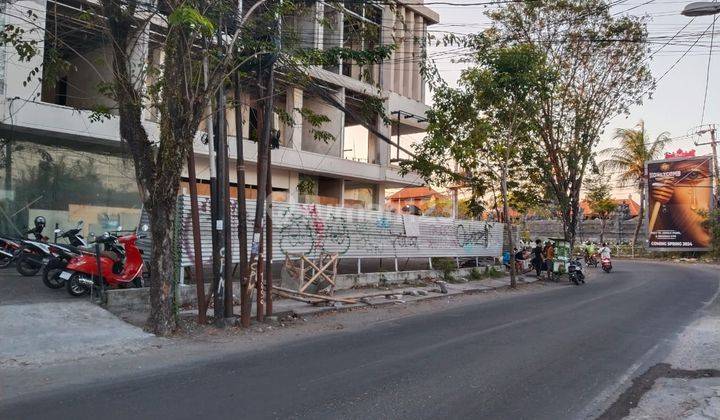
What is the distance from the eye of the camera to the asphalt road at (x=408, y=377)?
565cm

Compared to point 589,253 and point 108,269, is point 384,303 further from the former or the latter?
point 589,253

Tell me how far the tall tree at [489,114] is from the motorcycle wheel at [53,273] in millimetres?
11396

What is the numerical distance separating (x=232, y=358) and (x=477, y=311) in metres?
7.00

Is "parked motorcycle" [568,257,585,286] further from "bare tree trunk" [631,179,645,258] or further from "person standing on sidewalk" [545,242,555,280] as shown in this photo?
"bare tree trunk" [631,179,645,258]

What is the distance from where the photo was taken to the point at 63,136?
16.3 meters

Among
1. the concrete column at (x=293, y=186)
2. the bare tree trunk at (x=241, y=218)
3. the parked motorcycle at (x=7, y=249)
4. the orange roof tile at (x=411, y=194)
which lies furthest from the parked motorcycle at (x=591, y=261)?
the parked motorcycle at (x=7, y=249)

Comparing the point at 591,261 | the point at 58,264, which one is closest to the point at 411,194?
the point at 591,261

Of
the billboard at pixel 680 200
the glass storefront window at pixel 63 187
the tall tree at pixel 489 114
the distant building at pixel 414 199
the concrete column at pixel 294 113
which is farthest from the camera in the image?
the distant building at pixel 414 199

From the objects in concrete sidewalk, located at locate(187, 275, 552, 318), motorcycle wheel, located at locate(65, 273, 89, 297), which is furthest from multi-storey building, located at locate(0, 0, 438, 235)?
concrete sidewalk, located at locate(187, 275, 552, 318)

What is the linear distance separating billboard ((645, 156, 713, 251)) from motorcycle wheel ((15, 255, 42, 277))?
4041 centimetres

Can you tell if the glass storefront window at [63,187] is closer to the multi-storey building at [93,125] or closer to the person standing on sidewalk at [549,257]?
the multi-storey building at [93,125]

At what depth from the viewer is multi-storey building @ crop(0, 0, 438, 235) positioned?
1325cm

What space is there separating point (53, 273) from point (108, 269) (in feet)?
4.13

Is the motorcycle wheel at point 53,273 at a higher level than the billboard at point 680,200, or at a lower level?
lower
